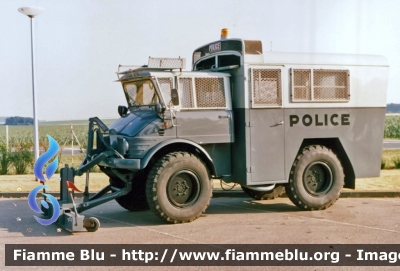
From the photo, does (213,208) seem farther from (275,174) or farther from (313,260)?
(313,260)

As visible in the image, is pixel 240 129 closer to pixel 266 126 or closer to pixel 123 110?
pixel 266 126

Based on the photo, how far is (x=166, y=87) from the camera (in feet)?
30.9

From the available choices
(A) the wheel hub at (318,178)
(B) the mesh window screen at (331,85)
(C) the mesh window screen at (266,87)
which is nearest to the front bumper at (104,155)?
(C) the mesh window screen at (266,87)

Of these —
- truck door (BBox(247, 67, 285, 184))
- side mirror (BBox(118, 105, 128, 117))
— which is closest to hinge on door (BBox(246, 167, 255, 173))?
truck door (BBox(247, 67, 285, 184))

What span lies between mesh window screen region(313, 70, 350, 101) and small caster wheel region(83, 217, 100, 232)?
456cm

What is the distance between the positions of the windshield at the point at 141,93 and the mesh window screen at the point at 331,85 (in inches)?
120

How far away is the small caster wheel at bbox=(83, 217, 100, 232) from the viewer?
339 inches

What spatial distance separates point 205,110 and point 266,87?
46.9 inches

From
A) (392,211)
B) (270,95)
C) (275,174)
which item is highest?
(270,95)

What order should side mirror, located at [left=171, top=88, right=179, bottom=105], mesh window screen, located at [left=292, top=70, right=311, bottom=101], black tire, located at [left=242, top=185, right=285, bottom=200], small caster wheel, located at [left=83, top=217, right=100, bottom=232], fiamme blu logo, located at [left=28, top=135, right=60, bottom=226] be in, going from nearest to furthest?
fiamme blu logo, located at [left=28, top=135, right=60, bottom=226], small caster wheel, located at [left=83, top=217, right=100, bottom=232], side mirror, located at [left=171, top=88, right=179, bottom=105], mesh window screen, located at [left=292, top=70, right=311, bottom=101], black tire, located at [left=242, top=185, right=285, bottom=200]

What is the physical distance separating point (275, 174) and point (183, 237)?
2.56m

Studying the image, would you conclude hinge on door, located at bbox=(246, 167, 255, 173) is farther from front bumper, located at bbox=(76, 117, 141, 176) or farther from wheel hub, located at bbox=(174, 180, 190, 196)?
front bumper, located at bbox=(76, 117, 141, 176)

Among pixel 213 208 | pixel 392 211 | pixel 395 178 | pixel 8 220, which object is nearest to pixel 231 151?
pixel 213 208

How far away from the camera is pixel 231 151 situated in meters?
9.94
